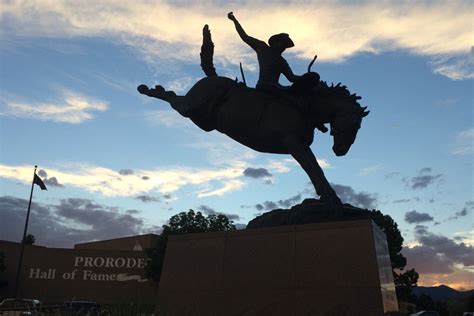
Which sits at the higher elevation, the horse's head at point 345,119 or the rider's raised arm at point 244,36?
the rider's raised arm at point 244,36

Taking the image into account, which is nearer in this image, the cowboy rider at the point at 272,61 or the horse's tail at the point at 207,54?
the cowboy rider at the point at 272,61

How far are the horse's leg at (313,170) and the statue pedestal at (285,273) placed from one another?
2.14ft

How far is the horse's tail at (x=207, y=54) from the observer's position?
32.5ft

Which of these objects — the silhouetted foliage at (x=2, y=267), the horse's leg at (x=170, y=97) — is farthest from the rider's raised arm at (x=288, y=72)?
the silhouetted foliage at (x=2, y=267)

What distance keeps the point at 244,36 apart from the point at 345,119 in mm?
2959

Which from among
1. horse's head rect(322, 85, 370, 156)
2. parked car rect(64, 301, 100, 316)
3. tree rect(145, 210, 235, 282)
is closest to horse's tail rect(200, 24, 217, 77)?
horse's head rect(322, 85, 370, 156)

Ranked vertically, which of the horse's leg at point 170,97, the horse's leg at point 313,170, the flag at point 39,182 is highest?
the flag at point 39,182

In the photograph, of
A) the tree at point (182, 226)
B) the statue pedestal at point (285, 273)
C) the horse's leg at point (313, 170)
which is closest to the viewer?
the statue pedestal at point (285, 273)

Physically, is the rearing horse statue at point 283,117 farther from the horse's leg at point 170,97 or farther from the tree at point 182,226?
the tree at point 182,226

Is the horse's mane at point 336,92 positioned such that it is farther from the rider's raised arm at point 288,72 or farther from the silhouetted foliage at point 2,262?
the silhouetted foliage at point 2,262

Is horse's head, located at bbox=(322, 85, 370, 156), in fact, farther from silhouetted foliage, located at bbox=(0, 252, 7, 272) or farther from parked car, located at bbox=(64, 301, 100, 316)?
silhouetted foliage, located at bbox=(0, 252, 7, 272)

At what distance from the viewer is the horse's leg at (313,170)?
7.62 meters

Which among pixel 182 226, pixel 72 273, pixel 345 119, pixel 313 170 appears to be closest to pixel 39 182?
pixel 182 226

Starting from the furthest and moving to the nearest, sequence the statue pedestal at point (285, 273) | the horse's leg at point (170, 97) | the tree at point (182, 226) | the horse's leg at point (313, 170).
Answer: the tree at point (182, 226) < the horse's leg at point (170, 97) < the horse's leg at point (313, 170) < the statue pedestal at point (285, 273)
